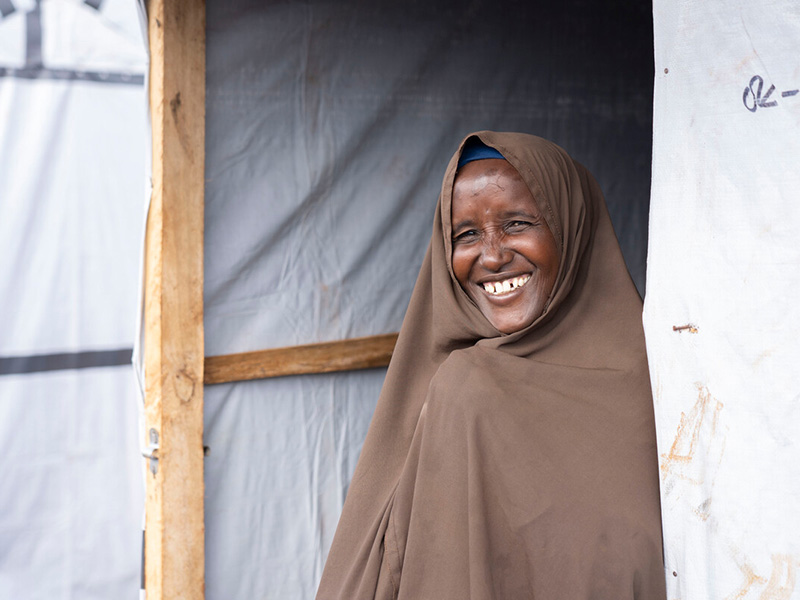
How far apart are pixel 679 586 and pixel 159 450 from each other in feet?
4.74

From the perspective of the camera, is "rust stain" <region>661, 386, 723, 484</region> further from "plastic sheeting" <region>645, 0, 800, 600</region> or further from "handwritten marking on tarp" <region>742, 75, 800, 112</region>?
"handwritten marking on tarp" <region>742, 75, 800, 112</region>

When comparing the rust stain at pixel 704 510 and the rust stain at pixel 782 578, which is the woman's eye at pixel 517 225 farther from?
the rust stain at pixel 782 578

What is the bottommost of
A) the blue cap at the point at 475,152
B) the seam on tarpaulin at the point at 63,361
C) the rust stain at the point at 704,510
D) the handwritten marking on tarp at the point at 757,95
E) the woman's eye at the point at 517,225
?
the rust stain at the point at 704,510

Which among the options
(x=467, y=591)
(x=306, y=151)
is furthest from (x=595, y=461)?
(x=306, y=151)

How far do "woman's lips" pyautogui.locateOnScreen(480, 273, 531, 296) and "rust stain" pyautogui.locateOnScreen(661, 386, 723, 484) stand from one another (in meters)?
0.57

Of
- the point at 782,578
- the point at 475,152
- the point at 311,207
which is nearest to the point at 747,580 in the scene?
the point at 782,578

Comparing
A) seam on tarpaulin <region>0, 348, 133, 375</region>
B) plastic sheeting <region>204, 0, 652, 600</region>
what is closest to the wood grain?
plastic sheeting <region>204, 0, 652, 600</region>

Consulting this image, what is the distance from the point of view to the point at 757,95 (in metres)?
1.03

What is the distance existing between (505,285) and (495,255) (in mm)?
72

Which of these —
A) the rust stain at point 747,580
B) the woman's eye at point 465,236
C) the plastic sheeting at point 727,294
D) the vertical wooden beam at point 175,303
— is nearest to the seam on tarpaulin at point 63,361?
the vertical wooden beam at point 175,303

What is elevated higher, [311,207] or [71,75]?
[71,75]

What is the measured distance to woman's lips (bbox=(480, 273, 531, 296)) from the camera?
1670 mm

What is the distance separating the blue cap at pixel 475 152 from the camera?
171 centimetres

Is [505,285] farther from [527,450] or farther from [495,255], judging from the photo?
[527,450]
